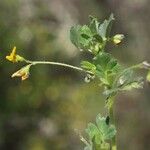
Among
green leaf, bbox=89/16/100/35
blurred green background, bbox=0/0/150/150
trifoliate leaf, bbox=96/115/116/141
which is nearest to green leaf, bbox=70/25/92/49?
green leaf, bbox=89/16/100/35

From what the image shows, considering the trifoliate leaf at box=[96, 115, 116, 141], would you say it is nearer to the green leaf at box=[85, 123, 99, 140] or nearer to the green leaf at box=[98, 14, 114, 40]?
the green leaf at box=[85, 123, 99, 140]

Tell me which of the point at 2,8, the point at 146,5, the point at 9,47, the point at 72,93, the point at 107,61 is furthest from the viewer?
the point at 146,5

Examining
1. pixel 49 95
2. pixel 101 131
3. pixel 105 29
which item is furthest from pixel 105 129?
pixel 49 95

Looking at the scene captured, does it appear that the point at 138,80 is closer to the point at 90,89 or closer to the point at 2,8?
the point at 2,8

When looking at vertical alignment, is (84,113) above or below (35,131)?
above

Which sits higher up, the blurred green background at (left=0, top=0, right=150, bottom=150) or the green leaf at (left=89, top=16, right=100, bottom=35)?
the blurred green background at (left=0, top=0, right=150, bottom=150)

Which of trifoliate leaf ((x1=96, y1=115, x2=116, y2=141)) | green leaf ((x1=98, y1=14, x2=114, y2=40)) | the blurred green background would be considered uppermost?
the blurred green background

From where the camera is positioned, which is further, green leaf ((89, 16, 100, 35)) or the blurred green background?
the blurred green background

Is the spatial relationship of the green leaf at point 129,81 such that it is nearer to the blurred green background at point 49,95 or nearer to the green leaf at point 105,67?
the green leaf at point 105,67

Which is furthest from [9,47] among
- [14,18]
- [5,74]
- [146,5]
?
[146,5]
